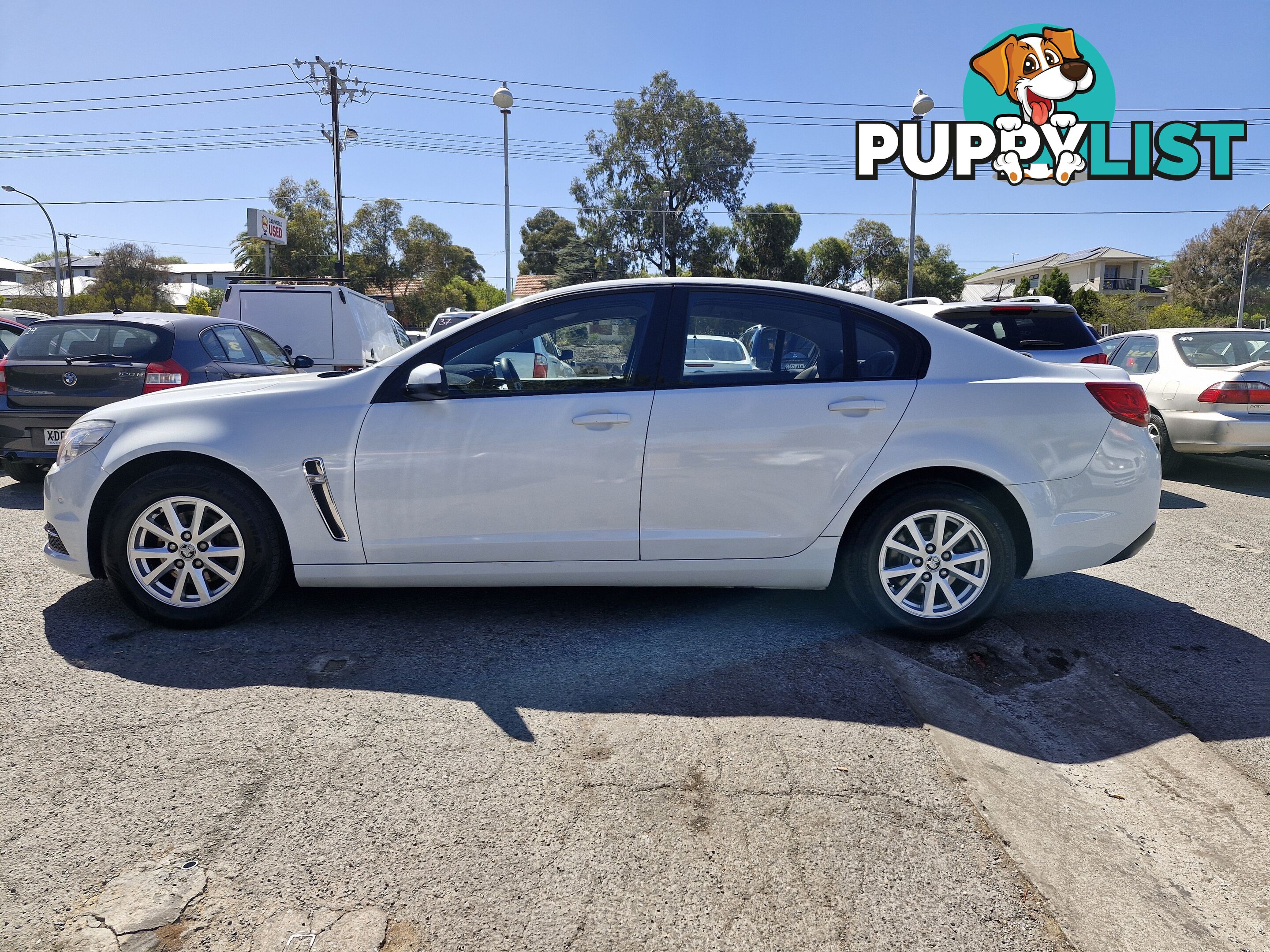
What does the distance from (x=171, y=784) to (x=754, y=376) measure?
275 centimetres

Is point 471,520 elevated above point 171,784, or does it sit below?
above

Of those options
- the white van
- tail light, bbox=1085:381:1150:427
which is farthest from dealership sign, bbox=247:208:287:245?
tail light, bbox=1085:381:1150:427

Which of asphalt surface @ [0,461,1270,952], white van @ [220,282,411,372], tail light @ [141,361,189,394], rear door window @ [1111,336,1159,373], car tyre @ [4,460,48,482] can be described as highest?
white van @ [220,282,411,372]

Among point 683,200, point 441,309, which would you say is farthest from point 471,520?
point 441,309

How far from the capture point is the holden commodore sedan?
397 cm

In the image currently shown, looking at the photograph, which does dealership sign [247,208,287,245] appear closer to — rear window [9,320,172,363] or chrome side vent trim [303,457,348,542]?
rear window [9,320,172,363]

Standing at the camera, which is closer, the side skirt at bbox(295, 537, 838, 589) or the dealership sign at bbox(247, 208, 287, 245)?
the side skirt at bbox(295, 537, 838, 589)

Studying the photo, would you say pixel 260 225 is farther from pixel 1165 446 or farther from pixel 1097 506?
pixel 1097 506

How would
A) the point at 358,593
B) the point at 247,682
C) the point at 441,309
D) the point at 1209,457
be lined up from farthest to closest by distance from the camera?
the point at 441,309 < the point at 1209,457 < the point at 358,593 < the point at 247,682

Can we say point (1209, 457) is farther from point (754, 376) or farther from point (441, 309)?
point (441, 309)

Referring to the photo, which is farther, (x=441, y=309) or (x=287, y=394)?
(x=441, y=309)

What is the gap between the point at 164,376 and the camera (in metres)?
7.32

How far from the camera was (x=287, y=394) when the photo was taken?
13.5 feet

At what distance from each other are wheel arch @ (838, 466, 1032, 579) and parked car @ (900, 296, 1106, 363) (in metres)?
4.14
